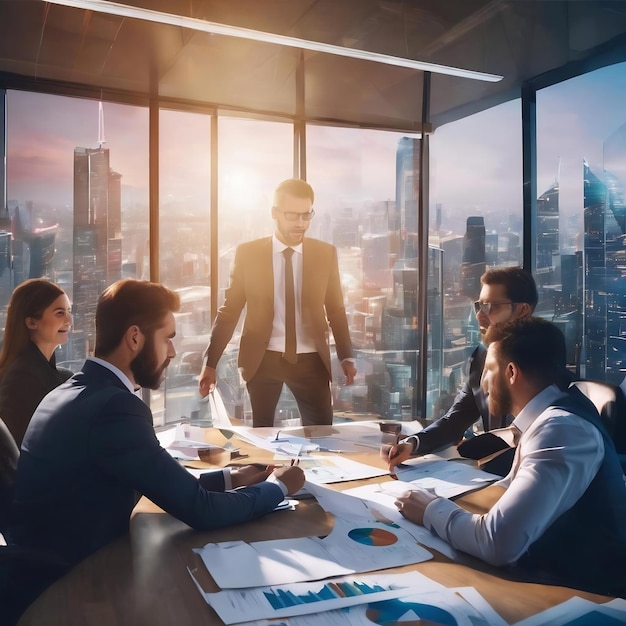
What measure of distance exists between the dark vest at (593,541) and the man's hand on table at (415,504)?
266 mm

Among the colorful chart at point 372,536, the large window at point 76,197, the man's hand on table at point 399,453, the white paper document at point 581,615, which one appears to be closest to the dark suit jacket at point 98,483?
the colorful chart at point 372,536

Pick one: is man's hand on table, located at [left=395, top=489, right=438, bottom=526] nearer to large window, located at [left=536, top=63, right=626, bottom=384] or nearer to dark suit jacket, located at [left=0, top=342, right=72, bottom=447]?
dark suit jacket, located at [left=0, top=342, right=72, bottom=447]

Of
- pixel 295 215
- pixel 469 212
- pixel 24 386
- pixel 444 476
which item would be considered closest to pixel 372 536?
pixel 444 476

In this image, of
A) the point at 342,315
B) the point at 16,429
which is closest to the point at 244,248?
the point at 342,315

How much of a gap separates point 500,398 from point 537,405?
0.11 m

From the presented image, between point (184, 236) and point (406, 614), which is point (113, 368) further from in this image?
point (184, 236)

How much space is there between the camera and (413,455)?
213 cm

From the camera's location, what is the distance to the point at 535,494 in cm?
125

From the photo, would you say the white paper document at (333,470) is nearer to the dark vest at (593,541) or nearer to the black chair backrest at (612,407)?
the dark vest at (593,541)

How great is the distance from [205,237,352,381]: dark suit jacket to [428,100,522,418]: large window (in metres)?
1.87

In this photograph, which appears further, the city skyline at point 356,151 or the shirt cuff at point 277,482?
the city skyline at point 356,151

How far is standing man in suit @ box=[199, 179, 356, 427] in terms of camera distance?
341 centimetres

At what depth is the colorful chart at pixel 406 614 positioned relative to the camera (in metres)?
0.98

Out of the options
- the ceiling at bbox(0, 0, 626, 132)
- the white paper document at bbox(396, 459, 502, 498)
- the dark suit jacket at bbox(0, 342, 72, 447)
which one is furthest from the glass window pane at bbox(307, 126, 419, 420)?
the white paper document at bbox(396, 459, 502, 498)
